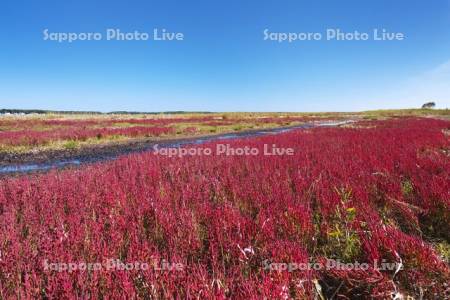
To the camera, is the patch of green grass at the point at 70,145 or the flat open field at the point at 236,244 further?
the patch of green grass at the point at 70,145

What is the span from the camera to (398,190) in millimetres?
4184

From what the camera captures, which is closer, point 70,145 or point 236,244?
point 236,244

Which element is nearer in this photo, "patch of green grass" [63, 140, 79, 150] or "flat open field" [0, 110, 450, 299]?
"flat open field" [0, 110, 450, 299]

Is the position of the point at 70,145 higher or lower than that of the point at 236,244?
lower

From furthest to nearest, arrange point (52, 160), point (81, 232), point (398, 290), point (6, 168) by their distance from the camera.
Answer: point (52, 160) < point (6, 168) < point (81, 232) < point (398, 290)

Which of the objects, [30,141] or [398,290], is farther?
[30,141]

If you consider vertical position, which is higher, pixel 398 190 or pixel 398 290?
pixel 398 190

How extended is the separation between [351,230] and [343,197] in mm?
1114

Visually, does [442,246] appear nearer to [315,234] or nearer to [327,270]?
[315,234]

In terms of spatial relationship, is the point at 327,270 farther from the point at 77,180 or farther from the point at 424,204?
the point at 77,180

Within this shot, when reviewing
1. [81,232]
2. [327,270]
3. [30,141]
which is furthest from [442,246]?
[30,141]

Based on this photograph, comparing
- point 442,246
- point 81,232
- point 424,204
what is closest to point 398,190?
point 424,204

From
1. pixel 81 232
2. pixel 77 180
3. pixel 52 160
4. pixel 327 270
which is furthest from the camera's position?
pixel 52 160

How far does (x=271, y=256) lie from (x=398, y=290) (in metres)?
0.97
